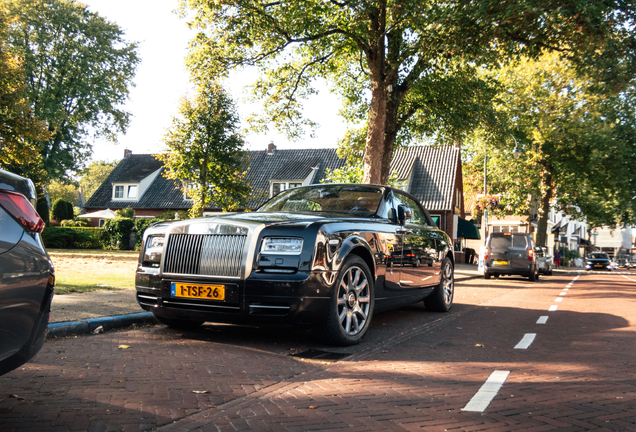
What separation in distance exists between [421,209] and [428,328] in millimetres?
2200

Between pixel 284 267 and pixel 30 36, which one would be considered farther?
pixel 30 36

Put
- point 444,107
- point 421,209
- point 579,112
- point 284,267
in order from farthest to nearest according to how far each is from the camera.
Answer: point 579,112 → point 444,107 → point 421,209 → point 284,267

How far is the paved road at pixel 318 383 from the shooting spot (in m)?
3.30

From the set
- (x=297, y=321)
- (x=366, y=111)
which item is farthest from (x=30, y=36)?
(x=297, y=321)

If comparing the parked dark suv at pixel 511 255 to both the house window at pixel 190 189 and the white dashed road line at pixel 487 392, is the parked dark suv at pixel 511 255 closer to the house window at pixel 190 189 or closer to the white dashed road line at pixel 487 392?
the house window at pixel 190 189

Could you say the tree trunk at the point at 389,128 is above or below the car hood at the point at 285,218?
above

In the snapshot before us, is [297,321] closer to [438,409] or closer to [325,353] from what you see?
[325,353]

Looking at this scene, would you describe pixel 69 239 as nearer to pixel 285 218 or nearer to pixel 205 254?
pixel 205 254

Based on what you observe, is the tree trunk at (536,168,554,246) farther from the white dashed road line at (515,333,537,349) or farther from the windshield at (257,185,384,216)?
the windshield at (257,185,384,216)

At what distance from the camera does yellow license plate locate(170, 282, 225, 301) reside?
5156 millimetres

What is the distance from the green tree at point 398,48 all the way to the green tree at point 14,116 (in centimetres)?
940

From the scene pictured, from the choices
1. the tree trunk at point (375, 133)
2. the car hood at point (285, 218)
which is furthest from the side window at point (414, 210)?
the tree trunk at point (375, 133)

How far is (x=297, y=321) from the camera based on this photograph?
5.07 m

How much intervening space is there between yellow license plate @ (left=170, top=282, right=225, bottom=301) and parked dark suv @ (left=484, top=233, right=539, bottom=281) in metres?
16.5
